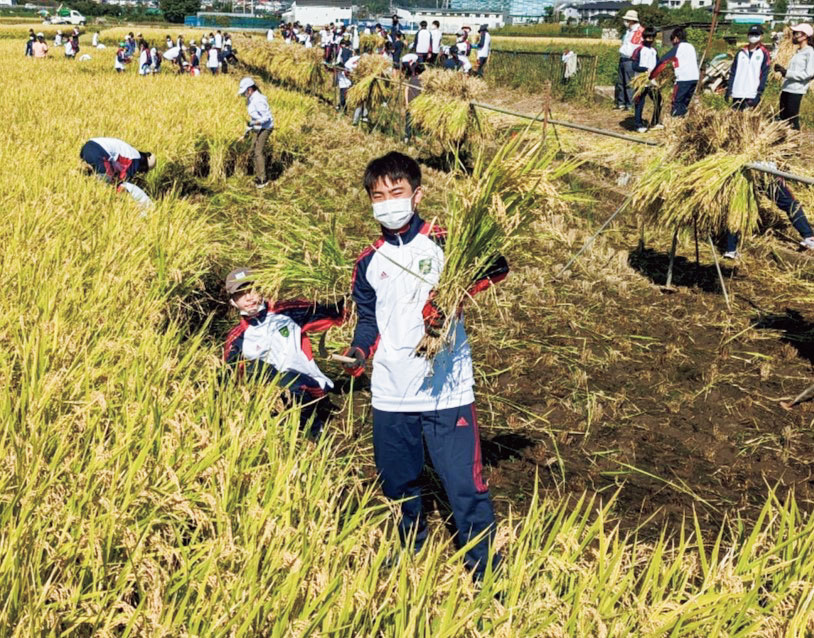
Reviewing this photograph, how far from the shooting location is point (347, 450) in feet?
11.7

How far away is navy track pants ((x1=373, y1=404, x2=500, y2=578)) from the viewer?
2.48 meters

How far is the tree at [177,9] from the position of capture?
240 feet

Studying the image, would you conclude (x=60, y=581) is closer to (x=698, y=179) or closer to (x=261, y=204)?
(x=698, y=179)

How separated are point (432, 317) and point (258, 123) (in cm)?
710

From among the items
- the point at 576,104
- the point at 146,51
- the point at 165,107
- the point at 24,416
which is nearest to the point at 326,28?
the point at 146,51

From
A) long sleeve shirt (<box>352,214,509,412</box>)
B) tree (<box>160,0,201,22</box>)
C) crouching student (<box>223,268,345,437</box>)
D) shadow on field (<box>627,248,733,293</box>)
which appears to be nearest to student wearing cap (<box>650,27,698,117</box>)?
shadow on field (<box>627,248,733,293</box>)

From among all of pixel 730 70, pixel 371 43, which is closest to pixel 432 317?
pixel 730 70

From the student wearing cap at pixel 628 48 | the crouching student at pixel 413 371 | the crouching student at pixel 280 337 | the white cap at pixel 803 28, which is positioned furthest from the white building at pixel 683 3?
the crouching student at pixel 413 371

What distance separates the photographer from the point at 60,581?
1705 millimetres

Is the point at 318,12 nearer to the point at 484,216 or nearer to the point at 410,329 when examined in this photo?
the point at 484,216

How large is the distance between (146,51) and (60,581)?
23872 mm

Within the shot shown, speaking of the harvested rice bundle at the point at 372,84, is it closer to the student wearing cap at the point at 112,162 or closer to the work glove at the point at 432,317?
the student wearing cap at the point at 112,162

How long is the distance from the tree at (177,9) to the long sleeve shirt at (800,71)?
7544 centimetres

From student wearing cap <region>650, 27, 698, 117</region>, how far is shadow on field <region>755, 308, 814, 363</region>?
5324 millimetres
